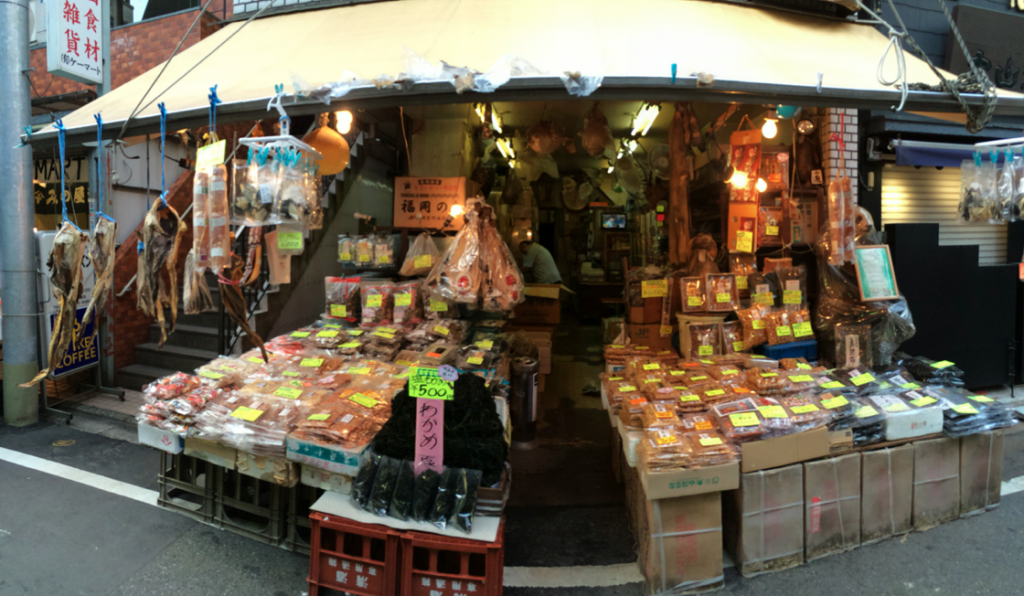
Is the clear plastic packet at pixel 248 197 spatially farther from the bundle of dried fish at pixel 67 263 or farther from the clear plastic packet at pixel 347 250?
the clear plastic packet at pixel 347 250

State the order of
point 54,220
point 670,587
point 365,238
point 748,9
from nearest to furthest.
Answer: point 670,587, point 748,9, point 365,238, point 54,220

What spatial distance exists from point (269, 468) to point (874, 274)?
225 inches

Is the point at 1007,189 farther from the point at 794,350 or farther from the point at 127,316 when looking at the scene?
the point at 127,316

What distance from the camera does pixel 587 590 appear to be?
10.6 ft

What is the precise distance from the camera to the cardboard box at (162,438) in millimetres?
3715

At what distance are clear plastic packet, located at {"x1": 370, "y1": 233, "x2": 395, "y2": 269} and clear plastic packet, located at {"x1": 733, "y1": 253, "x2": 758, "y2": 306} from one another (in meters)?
4.01

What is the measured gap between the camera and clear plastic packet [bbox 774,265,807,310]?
5402mm

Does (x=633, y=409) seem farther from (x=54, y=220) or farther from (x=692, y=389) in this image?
(x=54, y=220)

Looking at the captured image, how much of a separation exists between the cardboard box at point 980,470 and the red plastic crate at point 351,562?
425 cm

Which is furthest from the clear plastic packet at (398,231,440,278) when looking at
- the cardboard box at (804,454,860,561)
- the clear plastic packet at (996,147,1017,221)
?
the clear plastic packet at (996,147,1017,221)

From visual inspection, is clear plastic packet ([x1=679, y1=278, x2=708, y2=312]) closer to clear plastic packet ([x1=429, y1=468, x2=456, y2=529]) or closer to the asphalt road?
the asphalt road

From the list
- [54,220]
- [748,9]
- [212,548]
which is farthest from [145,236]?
[54,220]

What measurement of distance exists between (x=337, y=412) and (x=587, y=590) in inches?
80.3

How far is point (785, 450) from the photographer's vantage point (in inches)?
132
